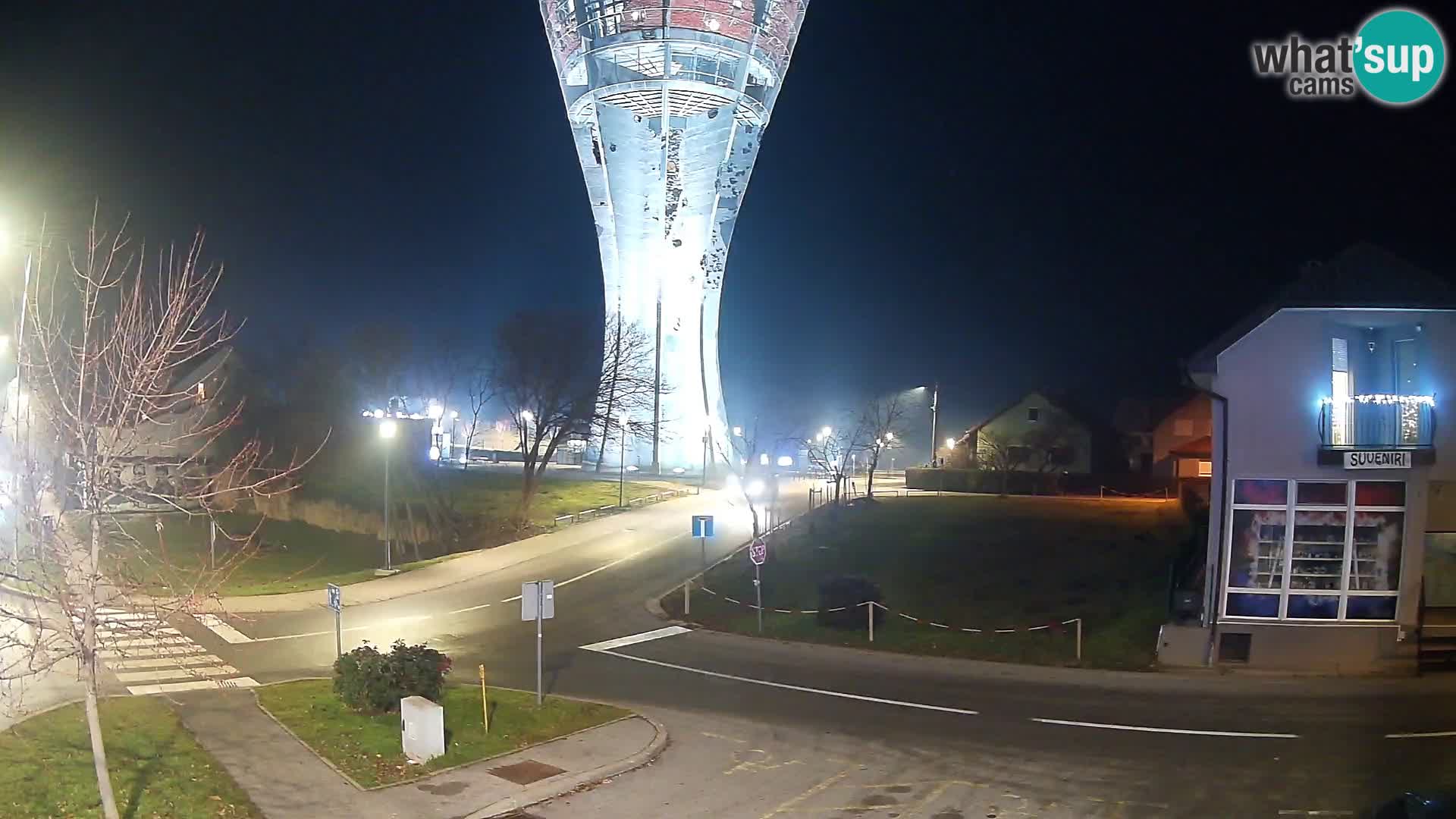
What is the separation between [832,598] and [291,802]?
15.1m

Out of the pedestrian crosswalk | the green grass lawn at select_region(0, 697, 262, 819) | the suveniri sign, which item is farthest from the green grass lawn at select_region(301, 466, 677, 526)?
the suveniri sign

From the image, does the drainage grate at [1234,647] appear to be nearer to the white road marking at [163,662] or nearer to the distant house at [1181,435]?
the white road marking at [163,662]

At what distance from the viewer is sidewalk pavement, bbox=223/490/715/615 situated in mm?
27234

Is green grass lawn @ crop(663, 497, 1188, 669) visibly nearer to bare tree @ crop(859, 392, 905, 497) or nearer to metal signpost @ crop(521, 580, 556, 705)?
bare tree @ crop(859, 392, 905, 497)

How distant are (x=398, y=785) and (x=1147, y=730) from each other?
10852 mm

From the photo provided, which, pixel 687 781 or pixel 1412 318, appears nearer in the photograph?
pixel 687 781

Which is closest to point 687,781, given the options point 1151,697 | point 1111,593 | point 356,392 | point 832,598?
point 1151,697

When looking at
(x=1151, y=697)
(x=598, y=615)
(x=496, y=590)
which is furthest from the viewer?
(x=496, y=590)

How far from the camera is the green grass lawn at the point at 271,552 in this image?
29828 millimetres

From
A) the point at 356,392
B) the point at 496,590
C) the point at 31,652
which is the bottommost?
the point at 496,590

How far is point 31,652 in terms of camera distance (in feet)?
31.8

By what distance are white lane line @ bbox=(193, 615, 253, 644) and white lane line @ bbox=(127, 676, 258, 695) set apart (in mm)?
4262

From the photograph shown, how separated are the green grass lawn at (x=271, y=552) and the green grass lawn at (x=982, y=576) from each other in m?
11.4

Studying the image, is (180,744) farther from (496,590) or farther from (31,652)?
(496,590)
